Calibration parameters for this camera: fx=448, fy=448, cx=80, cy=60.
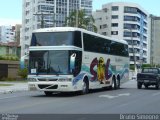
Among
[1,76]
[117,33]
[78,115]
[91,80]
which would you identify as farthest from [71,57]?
[117,33]

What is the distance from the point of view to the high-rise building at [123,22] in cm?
14738

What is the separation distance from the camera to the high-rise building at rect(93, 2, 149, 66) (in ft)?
484

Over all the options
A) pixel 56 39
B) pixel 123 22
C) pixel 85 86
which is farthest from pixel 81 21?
pixel 123 22

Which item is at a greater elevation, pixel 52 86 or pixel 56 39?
pixel 56 39

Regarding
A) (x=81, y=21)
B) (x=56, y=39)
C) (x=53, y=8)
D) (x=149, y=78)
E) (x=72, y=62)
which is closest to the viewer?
(x=72, y=62)

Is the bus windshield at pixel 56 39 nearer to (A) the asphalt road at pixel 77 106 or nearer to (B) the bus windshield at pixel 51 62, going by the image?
(B) the bus windshield at pixel 51 62

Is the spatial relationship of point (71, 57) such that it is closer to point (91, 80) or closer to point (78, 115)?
point (91, 80)

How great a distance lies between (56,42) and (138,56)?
130725 millimetres

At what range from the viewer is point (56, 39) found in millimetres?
25297

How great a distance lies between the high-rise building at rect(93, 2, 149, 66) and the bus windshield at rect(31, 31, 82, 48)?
390 feet

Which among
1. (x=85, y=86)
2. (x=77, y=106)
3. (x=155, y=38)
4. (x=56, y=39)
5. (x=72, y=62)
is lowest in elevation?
(x=77, y=106)

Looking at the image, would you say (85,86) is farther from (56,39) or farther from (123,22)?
(123,22)

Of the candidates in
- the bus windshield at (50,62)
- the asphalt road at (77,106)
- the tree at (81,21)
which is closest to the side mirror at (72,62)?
the bus windshield at (50,62)

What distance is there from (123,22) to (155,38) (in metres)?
44.9
